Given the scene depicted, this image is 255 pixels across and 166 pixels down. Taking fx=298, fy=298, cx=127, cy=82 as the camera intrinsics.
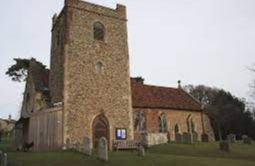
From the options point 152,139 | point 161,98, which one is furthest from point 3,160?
point 161,98

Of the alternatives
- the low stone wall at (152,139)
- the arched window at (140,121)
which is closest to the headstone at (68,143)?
the low stone wall at (152,139)

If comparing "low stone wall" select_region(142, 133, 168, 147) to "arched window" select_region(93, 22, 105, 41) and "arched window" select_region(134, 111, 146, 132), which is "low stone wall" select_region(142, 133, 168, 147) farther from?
"arched window" select_region(93, 22, 105, 41)

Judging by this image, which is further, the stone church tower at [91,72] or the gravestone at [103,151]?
the stone church tower at [91,72]

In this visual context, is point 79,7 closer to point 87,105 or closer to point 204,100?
point 87,105

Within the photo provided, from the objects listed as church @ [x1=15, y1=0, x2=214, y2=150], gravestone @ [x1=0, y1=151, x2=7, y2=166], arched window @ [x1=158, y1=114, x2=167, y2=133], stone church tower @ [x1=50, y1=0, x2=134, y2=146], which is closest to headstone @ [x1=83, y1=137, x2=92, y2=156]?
church @ [x1=15, y1=0, x2=214, y2=150]

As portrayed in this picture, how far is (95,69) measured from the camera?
95.7ft

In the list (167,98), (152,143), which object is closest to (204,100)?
(167,98)

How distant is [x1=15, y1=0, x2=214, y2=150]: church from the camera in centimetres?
2689

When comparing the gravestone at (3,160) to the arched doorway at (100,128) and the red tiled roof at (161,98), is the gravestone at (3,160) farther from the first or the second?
the red tiled roof at (161,98)

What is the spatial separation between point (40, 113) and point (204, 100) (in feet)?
157

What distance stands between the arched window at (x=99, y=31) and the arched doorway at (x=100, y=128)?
321 inches

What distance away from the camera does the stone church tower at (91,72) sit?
1064 inches

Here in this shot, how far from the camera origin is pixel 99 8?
31391 mm

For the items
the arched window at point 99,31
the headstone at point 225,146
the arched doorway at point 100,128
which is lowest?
the headstone at point 225,146
